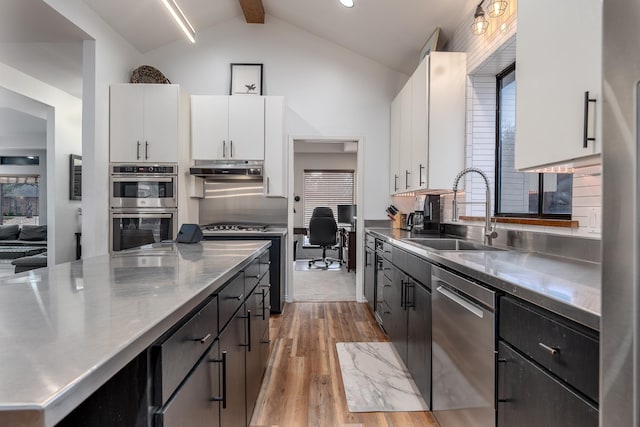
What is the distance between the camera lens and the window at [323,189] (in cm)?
798

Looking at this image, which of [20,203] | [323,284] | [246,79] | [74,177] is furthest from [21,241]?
[323,284]

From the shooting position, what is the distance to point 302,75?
4.23 metres

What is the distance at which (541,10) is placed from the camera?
1.50 meters

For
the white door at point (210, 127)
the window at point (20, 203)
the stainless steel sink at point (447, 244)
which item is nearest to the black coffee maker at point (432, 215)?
the stainless steel sink at point (447, 244)

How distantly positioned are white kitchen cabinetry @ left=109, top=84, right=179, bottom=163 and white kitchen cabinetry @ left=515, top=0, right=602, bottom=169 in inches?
125

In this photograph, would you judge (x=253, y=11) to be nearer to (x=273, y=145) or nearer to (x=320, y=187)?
(x=273, y=145)

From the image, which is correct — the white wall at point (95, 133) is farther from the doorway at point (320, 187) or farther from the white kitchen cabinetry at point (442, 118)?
the doorway at point (320, 187)

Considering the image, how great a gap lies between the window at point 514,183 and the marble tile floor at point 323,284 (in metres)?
2.40

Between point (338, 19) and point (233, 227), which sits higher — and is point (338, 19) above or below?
above

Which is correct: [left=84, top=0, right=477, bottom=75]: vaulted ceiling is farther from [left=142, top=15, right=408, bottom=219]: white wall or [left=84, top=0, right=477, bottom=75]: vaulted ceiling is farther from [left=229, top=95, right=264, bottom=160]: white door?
[left=229, top=95, right=264, bottom=160]: white door

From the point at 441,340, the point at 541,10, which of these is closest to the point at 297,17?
the point at 541,10

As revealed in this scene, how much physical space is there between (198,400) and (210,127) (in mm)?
3353

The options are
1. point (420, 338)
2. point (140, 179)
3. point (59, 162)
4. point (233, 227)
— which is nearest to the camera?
point (420, 338)

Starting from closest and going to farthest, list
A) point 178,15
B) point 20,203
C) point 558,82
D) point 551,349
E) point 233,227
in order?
point 551,349 → point 558,82 → point 178,15 → point 233,227 → point 20,203
